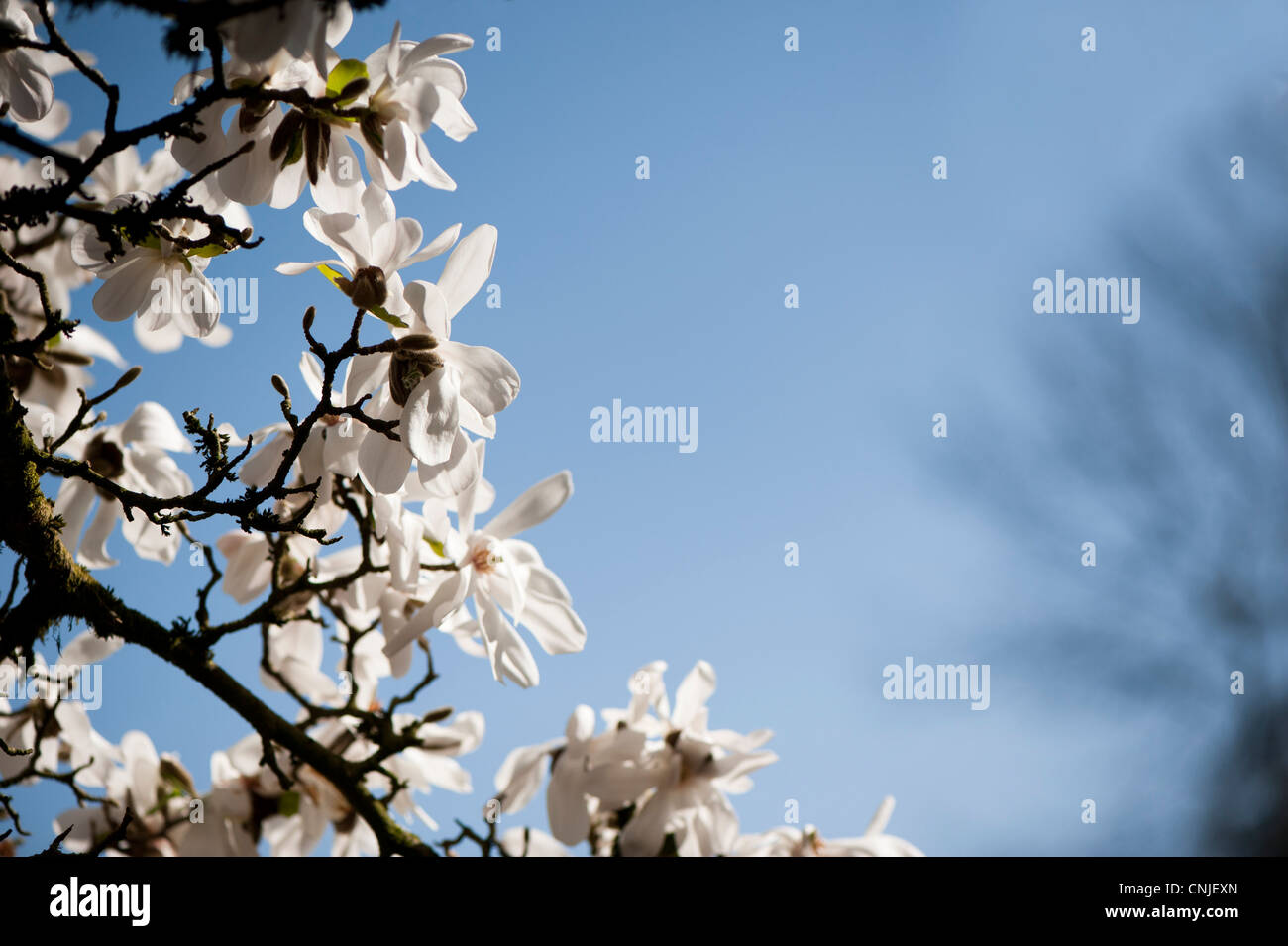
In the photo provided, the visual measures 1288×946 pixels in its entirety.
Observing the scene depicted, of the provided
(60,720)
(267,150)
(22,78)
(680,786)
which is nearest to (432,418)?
(267,150)

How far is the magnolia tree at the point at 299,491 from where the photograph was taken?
0.60 metres

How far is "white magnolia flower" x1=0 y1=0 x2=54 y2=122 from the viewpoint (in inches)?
25.8

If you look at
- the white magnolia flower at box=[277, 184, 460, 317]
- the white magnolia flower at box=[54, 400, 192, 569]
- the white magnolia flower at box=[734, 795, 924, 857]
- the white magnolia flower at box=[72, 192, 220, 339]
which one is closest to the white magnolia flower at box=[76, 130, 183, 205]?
the white magnolia flower at box=[54, 400, 192, 569]

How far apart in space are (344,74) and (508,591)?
0.46 m

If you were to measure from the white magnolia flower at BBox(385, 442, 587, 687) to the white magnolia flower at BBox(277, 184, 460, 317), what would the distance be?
0.24 metres

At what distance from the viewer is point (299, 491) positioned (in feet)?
2.01

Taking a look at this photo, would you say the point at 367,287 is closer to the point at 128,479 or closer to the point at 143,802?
the point at 128,479

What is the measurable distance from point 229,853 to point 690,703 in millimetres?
616

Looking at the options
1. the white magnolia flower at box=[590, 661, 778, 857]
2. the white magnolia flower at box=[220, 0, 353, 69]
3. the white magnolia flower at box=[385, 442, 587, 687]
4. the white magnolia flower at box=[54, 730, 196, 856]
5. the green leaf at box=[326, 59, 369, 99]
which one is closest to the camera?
the white magnolia flower at box=[220, 0, 353, 69]

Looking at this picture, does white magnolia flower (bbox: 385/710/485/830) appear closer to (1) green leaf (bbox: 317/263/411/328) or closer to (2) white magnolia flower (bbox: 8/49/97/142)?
(1) green leaf (bbox: 317/263/411/328)

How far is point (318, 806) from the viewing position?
109cm

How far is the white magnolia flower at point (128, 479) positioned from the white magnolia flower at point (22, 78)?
1.34 ft
